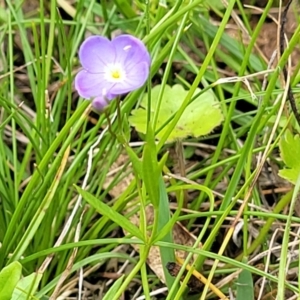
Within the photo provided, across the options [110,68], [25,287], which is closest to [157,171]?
[110,68]

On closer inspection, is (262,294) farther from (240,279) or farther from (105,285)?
(105,285)

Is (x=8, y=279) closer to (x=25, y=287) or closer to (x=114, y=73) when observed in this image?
(x=25, y=287)

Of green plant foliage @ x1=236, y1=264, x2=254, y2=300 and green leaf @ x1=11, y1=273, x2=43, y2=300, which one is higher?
green leaf @ x1=11, y1=273, x2=43, y2=300

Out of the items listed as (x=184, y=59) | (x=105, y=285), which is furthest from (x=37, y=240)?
(x=184, y=59)

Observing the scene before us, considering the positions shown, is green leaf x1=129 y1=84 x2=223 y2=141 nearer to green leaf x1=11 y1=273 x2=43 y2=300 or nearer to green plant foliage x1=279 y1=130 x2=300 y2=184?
green plant foliage x1=279 y1=130 x2=300 y2=184

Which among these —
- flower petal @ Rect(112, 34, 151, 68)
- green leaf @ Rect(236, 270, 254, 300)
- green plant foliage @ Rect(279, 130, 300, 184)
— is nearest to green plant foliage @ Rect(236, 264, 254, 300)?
green leaf @ Rect(236, 270, 254, 300)

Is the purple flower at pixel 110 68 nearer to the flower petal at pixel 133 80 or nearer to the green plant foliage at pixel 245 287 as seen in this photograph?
the flower petal at pixel 133 80

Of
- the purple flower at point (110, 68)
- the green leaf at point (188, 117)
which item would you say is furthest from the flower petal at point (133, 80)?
the green leaf at point (188, 117)
